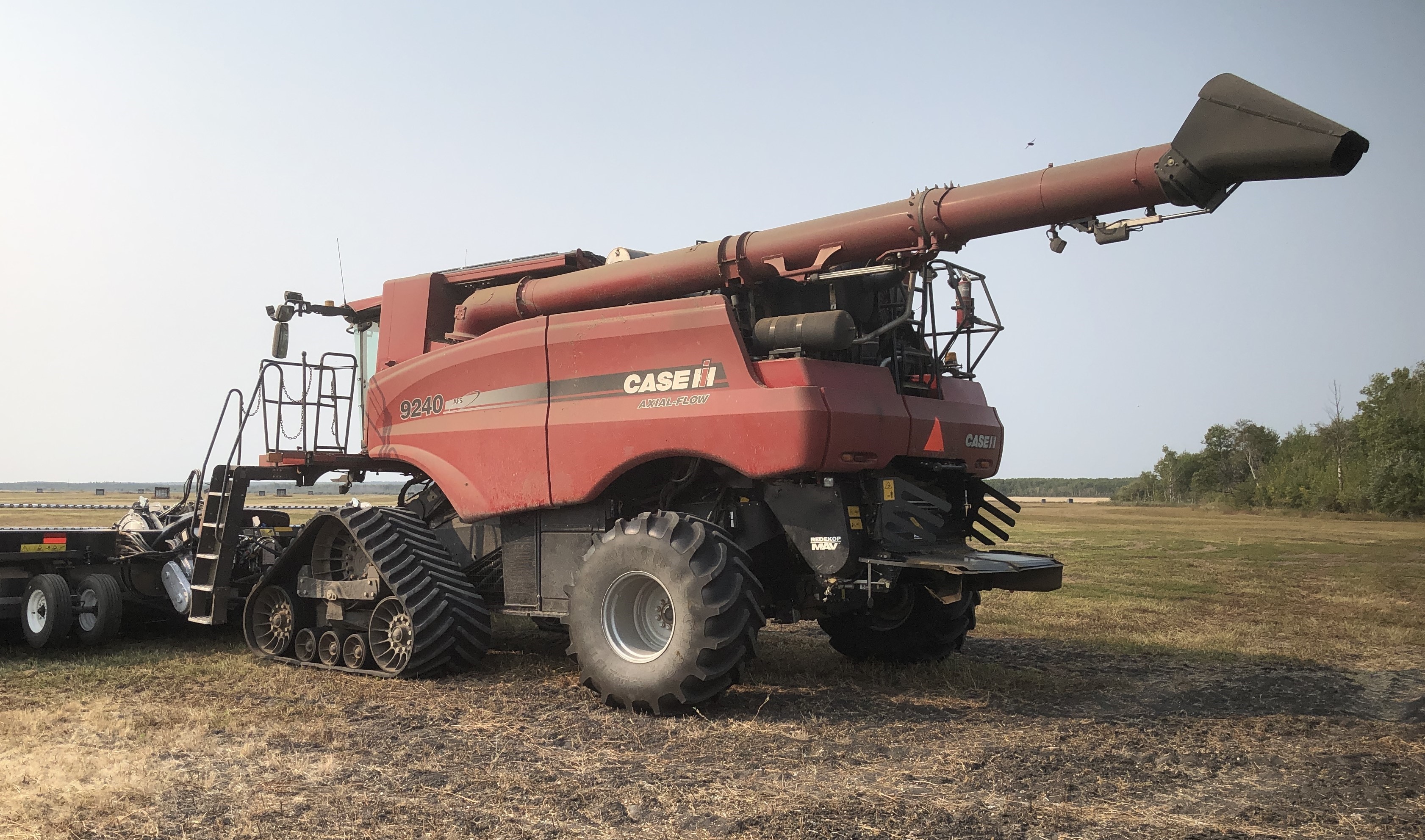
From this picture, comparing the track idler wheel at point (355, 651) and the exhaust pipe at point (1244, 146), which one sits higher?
the exhaust pipe at point (1244, 146)

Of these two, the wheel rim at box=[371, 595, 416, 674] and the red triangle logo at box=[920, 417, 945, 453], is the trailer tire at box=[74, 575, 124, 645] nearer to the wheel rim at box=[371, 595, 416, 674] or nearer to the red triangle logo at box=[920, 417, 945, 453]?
the wheel rim at box=[371, 595, 416, 674]

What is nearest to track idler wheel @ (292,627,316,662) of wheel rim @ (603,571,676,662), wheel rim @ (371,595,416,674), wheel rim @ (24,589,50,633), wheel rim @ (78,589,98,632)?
wheel rim @ (371,595,416,674)

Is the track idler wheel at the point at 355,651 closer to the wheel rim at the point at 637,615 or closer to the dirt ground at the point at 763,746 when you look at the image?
the dirt ground at the point at 763,746

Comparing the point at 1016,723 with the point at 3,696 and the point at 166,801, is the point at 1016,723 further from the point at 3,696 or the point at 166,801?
the point at 3,696

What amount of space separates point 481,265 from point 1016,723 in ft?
20.2

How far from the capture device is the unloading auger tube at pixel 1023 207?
5.79 meters

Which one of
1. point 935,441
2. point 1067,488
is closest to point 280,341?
point 935,441

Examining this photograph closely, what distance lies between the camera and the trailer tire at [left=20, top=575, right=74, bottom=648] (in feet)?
31.6

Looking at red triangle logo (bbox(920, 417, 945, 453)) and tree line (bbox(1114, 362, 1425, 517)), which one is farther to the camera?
tree line (bbox(1114, 362, 1425, 517))

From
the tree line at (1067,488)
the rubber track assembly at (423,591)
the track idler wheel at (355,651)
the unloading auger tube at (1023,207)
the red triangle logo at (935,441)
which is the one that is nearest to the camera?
A: the unloading auger tube at (1023,207)

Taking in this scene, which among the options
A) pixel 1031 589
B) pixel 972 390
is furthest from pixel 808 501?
pixel 972 390

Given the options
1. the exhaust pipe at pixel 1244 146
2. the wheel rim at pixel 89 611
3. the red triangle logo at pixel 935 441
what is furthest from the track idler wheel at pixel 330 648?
the exhaust pipe at pixel 1244 146

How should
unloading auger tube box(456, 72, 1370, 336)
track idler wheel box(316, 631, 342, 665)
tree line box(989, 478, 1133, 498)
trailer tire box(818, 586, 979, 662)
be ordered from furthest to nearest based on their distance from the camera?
tree line box(989, 478, 1133, 498), trailer tire box(818, 586, 979, 662), track idler wheel box(316, 631, 342, 665), unloading auger tube box(456, 72, 1370, 336)

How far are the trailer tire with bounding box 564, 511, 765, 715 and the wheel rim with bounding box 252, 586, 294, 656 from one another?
324cm
